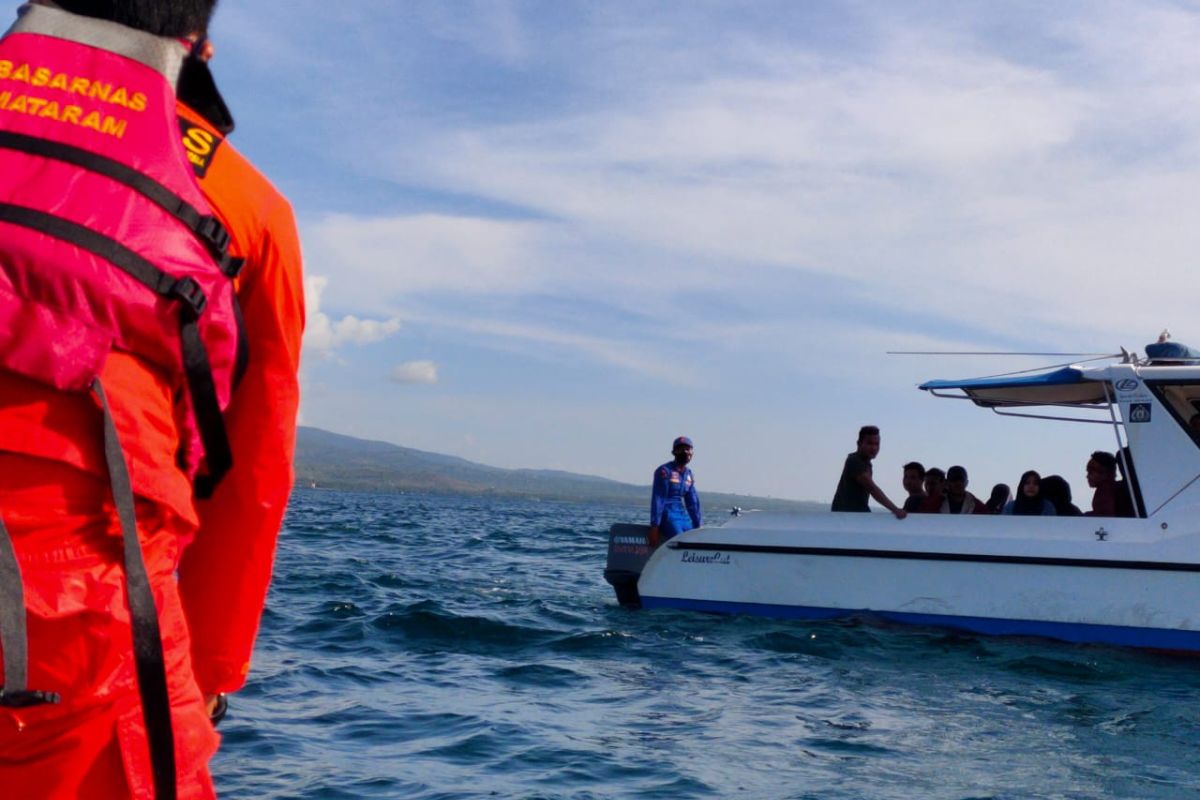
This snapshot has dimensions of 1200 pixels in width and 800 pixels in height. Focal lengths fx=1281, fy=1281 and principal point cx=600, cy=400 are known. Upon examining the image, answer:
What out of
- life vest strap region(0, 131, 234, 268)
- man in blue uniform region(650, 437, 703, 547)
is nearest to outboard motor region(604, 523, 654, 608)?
man in blue uniform region(650, 437, 703, 547)

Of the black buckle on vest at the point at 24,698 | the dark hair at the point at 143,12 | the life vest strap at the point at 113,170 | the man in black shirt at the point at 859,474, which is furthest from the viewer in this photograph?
the man in black shirt at the point at 859,474

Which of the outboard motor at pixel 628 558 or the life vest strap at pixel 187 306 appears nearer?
the life vest strap at pixel 187 306

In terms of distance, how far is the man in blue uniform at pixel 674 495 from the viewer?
13.2 m

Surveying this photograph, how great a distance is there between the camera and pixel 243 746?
6.75m

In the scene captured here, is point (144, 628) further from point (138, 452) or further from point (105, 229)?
point (105, 229)

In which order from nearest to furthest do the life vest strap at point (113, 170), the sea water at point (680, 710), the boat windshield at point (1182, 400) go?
the life vest strap at point (113, 170) → the sea water at point (680, 710) → the boat windshield at point (1182, 400)

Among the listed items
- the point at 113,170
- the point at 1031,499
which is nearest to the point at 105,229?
the point at 113,170

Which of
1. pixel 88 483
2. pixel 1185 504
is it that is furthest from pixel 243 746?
pixel 1185 504

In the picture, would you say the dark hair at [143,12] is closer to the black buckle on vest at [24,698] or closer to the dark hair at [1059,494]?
the black buckle on vest at [24,698]

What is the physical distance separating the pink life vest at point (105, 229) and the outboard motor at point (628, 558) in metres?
11.0

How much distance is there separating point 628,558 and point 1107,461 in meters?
4.64

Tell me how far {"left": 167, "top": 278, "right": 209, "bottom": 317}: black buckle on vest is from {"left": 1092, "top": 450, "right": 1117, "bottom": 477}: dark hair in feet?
34.8

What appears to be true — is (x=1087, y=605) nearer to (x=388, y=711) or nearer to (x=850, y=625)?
(x=850, y=625)

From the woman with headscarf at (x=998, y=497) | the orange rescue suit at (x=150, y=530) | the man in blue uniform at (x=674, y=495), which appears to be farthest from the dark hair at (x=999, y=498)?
the orange rescue suit at (x=150, y=530)
